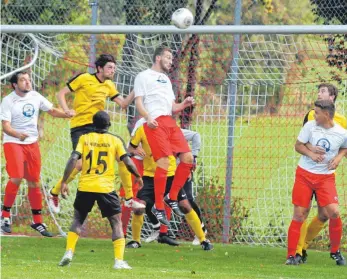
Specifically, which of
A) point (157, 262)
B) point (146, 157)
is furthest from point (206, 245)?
point (157, 262)

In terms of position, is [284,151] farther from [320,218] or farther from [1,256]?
[1,256]

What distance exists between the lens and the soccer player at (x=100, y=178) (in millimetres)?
10242

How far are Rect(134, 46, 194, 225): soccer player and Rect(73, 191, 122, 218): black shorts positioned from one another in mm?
1857

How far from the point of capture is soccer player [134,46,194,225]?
12.1 m

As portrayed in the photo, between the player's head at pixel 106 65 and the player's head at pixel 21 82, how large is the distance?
964 mm

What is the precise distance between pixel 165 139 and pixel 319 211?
192 centimetres

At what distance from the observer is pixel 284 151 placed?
15.2 metres

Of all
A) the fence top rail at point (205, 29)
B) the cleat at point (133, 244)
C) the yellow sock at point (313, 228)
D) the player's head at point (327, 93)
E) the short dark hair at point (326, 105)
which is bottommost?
the cleat at point (133, 244)

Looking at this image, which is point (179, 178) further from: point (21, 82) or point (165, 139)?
point (21, 82)

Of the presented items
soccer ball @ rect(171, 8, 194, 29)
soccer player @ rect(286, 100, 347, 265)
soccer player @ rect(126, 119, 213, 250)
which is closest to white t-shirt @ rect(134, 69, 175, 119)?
soccer player @ rect(126, 119, 213, 250)

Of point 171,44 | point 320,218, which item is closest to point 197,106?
point 171,44

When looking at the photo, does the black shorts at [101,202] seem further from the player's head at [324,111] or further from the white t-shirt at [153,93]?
the player's head at [324,111]

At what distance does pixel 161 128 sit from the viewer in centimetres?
1210

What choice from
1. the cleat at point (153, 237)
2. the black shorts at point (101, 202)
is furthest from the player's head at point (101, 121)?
the cleat at point (153, 237)
